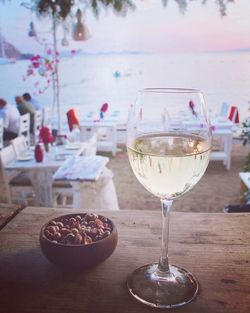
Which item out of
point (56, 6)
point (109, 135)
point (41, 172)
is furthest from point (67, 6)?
point (109, 135)

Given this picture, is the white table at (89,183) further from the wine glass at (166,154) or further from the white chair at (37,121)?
the white chair at (37,121)

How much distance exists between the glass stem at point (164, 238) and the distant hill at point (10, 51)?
6.41m

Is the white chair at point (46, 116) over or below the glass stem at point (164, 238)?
below

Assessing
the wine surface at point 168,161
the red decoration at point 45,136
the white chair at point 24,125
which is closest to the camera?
the wine surface at point 168,161

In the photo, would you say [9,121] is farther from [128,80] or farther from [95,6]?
[128,80]

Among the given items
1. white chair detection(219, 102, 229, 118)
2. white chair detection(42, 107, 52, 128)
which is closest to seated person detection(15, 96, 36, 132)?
white chair detection(42, 107, 52, 128)

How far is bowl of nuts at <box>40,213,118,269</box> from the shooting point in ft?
1.78

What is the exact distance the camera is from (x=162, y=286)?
0.53 m

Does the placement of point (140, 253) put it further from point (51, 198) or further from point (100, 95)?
point (100, 95)

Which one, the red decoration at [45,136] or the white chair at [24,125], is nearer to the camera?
the red decoration at [45,136]

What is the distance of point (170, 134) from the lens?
0.53 meters

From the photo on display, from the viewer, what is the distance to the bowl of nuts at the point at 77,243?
544mm

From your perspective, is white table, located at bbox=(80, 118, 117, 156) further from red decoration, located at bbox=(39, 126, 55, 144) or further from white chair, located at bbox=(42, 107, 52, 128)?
red decoration, located at bbox=(39, 126, 55, 144)

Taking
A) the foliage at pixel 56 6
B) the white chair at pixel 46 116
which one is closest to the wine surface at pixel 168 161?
the foliage at pixel 56 6
